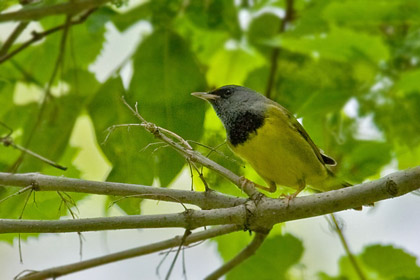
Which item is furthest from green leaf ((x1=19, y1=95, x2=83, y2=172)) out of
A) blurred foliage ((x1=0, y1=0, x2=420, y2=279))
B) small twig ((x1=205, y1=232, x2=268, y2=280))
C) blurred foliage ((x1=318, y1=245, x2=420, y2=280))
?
blurred foliage ((x1=318, y1=245, x2=420, y2=280))

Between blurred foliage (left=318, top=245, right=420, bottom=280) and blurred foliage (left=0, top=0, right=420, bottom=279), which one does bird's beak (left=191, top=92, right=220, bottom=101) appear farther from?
blurred foliage (left=318, top=245, right=420, bottom=280)

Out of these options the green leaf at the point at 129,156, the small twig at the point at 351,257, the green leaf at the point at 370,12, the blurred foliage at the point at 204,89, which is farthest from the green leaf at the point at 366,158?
the green leaf at the point at 129,156

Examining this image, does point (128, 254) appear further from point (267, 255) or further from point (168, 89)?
point (267, 255)

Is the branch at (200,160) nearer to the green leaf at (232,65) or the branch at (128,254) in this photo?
the branch at (128,254)

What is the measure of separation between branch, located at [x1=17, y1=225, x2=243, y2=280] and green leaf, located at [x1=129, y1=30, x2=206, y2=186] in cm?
30

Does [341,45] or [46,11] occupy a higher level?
[46,11]

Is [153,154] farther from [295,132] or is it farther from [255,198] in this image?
[295,132]

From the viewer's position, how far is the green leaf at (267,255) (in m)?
3.56

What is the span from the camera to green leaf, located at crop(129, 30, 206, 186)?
2955 mm

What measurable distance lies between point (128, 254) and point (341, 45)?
1641mm

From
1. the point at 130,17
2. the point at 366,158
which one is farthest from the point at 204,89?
the point at 366,158

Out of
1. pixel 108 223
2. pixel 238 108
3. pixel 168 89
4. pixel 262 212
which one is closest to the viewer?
pixel 108 223

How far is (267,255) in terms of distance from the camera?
3576 millimetres

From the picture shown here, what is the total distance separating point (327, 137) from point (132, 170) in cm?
123
